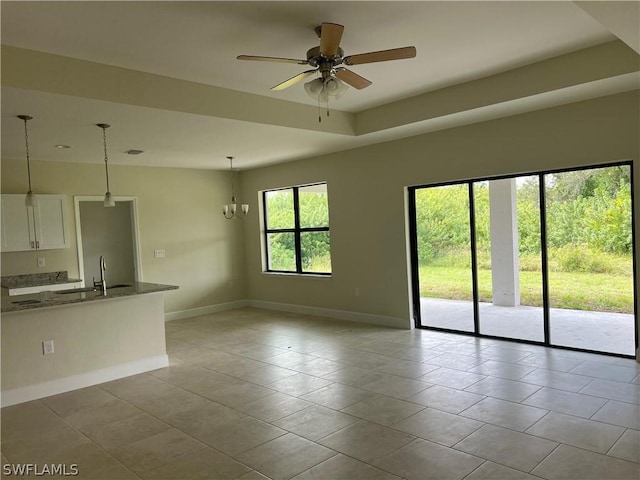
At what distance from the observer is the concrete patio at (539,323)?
4559 mm

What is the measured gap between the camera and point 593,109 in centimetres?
440

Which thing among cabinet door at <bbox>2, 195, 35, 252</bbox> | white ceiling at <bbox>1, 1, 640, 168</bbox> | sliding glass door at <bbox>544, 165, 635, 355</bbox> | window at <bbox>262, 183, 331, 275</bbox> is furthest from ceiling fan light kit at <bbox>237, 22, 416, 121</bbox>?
cabinet door at <bbox>2, 195, 35, 252</bbox>

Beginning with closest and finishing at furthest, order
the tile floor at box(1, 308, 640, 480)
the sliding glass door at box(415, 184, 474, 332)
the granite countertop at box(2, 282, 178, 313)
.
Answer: the tile floor at box(1, 308, 640, 480) < the granite countertop at box(2, 282, 178, 313) < the sliding glass door at box(415, 184, 474, 332)

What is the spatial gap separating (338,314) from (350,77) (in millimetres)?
4364

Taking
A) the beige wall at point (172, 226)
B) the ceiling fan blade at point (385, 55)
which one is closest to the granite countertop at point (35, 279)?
the beige wall at point (172, 226)

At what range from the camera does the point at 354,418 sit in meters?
3.39

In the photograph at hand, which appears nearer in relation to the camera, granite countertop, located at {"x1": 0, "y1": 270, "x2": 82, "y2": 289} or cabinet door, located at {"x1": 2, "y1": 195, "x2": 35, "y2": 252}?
cabinet door, located at {"x1": 2, "y1": 195, "x2": 35, "y2": 252}

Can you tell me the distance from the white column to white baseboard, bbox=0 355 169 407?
383cm

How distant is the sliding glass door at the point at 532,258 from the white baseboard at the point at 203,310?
3621mm

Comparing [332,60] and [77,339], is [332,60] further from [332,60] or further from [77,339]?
[77,339]

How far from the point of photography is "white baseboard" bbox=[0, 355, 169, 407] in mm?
3996

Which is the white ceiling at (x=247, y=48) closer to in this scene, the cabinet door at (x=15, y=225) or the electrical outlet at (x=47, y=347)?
the cabinet door at (x=15, y=225)

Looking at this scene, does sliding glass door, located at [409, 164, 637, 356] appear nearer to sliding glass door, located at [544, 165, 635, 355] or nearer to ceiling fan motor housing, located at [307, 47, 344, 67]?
sliding glass door, located at [544, 165, 635, 355]

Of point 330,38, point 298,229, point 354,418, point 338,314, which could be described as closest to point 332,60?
point 330,38
